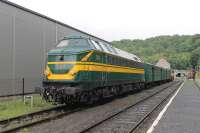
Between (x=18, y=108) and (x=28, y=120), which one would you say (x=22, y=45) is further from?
(x=28, y=120)

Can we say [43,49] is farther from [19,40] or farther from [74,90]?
[74,90]

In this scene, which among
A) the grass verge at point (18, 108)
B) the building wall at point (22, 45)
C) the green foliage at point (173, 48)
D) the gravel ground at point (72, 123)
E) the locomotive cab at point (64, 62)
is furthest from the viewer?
the green foliage at point (173, 48)

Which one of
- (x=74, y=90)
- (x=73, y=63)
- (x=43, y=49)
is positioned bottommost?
(x=74, y=90)

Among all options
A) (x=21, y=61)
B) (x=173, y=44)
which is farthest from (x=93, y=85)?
(x=173, y=44)

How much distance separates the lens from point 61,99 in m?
15.5

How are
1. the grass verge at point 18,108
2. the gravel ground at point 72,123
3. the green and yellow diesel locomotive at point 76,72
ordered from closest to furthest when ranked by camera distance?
1. the gravel ground at point 72,123
2. the grass verge at point 18,108
3. the green and yellow diesel locomotive at point 76,72

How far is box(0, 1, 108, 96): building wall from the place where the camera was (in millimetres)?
20922

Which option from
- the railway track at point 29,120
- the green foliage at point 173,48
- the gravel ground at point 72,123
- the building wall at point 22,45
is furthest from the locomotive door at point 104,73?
the green foliage at point 173,48

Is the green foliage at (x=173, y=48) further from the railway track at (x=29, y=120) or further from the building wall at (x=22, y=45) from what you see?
the railway track at (x=29, y=120)

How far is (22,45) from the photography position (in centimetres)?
2327

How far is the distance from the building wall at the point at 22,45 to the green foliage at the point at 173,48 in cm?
11505

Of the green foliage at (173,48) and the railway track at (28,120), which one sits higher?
the green foliage at (173,48)

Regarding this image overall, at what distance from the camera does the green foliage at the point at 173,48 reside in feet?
472

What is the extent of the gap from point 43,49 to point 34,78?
267 cm
